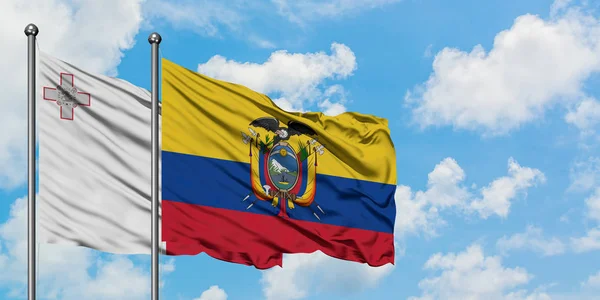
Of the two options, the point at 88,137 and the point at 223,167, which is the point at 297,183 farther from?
the point at 88,137

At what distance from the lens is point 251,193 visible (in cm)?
1731

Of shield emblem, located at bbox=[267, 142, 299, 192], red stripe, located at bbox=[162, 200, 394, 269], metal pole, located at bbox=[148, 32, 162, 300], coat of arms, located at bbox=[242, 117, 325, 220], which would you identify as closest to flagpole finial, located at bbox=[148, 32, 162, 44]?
metal pole, located at bbox=[148, 32, 162, 300]

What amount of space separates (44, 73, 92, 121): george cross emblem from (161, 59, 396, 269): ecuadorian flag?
144 cm

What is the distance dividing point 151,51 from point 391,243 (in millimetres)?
6818

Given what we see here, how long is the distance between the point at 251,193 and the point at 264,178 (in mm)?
399

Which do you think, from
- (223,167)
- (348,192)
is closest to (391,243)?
(348,192)

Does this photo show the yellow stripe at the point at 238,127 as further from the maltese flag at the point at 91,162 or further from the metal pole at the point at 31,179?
the metal pole at the point at 31,179

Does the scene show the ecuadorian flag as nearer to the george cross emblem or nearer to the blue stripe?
the blue stripe

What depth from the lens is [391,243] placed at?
20.0 meters

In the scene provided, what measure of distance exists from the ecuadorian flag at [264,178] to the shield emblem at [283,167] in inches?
0.7

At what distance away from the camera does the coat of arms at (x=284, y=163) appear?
57.5 feet

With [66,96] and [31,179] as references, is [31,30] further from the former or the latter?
[31,179]

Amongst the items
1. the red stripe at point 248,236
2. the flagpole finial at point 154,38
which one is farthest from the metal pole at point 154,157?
the red stripe at point 248,236

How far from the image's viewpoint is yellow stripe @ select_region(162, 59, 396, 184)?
53.3ft
